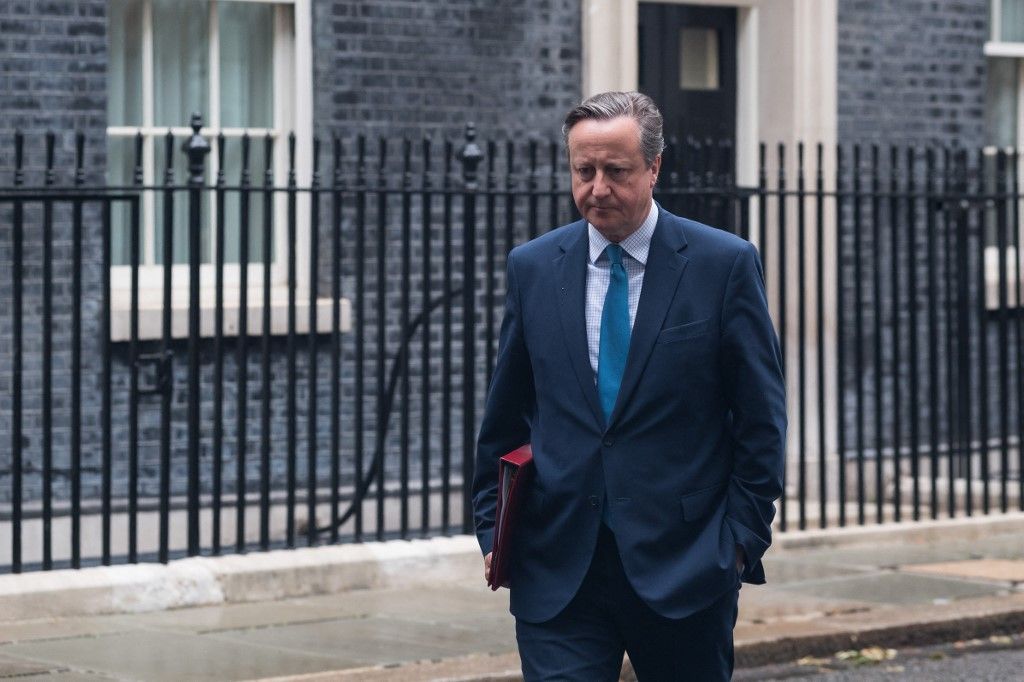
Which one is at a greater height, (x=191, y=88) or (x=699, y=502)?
(x=191, y=88)

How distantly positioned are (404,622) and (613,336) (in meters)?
4.10

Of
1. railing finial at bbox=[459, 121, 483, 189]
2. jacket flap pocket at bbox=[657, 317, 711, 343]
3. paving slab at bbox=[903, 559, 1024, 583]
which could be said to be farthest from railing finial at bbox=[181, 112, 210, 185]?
jacket flap pocket at bbox=[657, 317, 711, 343]

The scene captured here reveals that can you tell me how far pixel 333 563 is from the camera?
871 cm

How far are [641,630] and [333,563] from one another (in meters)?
4.71

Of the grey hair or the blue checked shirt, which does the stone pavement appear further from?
the grey hair

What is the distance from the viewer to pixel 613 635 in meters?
4.18

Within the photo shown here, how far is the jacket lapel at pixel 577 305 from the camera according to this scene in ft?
13.7

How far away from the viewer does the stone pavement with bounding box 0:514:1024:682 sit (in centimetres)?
711

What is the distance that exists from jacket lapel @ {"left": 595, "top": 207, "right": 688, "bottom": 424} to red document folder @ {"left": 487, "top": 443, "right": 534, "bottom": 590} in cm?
23

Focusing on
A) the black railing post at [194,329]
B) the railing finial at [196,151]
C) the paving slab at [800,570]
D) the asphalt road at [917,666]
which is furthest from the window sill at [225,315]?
the asphalt road at [917,666]

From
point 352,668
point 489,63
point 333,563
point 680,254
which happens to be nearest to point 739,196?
point 489,63

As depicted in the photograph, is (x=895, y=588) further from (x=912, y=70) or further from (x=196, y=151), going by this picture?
(x=912, y=70)

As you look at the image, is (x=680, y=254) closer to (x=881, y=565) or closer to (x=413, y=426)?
(x=881, y=565)

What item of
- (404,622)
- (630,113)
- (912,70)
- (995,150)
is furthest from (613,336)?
(995,150)
